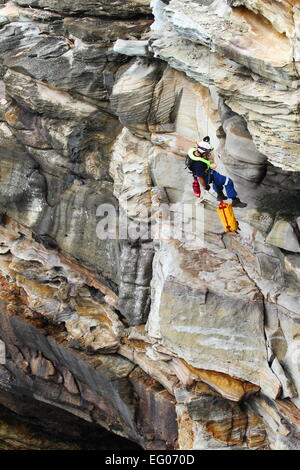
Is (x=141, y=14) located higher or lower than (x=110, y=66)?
higher

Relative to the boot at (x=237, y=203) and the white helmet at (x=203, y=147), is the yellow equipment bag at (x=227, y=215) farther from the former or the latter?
the white helmet at (x=203, y=147)

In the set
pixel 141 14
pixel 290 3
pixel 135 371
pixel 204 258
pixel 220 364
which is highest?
pixel 290 3

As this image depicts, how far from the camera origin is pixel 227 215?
17.5 meters

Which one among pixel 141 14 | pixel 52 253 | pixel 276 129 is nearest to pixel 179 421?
pixel 52 253

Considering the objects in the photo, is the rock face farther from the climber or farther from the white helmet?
the white helmet

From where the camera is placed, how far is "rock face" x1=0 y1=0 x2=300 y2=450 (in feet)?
54.1

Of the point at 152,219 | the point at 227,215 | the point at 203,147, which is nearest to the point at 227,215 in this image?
the point at 227,215

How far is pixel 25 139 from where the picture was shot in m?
23.9

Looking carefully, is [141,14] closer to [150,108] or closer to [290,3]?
[150,108]

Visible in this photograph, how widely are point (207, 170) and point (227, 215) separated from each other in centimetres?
132

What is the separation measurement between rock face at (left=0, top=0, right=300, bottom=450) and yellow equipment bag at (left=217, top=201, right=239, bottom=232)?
708 millimetres

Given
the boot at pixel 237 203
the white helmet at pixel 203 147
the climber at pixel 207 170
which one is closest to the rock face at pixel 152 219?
the boot at pixel 237 203

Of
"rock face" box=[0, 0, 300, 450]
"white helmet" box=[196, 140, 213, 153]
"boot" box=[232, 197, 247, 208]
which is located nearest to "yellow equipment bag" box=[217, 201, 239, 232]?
"boot" box=[232, 197, 247, 208]

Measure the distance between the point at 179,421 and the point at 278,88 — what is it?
36.5 feet
